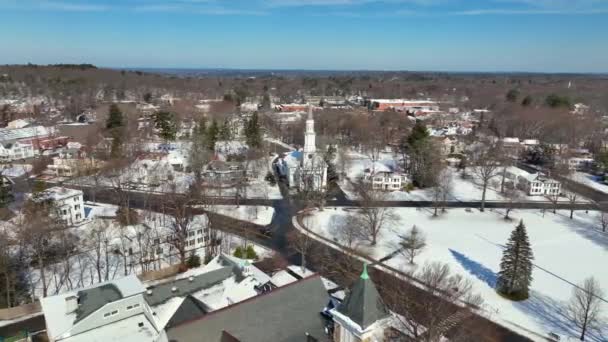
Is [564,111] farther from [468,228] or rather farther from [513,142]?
[468,228]

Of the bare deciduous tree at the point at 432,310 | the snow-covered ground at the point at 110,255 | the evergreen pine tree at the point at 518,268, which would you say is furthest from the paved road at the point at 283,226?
the evergreen pine tree at the point at 518,268

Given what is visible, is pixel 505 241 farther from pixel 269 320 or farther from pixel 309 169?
pixel 269 320

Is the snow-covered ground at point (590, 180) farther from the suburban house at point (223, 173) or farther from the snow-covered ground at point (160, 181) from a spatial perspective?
the suburban house at point (223, 173)

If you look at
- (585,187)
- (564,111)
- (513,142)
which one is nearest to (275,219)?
(585,187)

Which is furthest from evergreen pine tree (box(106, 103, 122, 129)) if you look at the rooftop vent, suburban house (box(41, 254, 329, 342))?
the rooftop vent

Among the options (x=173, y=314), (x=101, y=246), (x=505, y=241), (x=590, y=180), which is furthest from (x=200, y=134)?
(x=590, y=180)

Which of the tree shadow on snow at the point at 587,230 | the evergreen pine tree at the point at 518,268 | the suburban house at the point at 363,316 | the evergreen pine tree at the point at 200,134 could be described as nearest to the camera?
the suburban house at the point at 363,316
